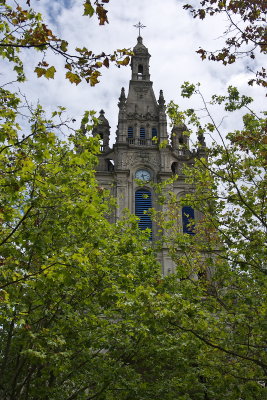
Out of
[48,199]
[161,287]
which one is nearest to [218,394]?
[161,287]

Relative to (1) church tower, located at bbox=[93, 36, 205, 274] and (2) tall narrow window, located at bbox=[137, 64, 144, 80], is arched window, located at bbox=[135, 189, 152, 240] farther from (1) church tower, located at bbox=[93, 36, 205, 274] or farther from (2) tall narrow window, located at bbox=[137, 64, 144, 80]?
(2) tall narrow window, located at bbox=[137, 64, 144, 80]

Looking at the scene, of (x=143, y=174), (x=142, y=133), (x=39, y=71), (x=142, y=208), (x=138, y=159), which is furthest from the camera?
(x=142, y=133)

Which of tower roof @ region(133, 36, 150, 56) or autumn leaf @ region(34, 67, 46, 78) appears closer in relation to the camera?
autumn leaf @ region(34, 67, 46, 78)

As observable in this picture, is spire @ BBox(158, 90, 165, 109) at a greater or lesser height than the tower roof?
lesser

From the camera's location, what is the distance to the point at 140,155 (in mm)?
33250

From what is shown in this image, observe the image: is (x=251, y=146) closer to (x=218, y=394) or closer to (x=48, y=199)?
(x=48, y=199)

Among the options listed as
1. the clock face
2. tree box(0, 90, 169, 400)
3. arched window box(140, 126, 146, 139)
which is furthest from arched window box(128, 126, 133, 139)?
tree box(0, 90, 169, 400)

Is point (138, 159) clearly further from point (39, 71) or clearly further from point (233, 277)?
point (39, 71)

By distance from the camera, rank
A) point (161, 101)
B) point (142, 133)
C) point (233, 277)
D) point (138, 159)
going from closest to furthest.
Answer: point (233, 277), point (138, 159), point (142, 133), point (161, 101)

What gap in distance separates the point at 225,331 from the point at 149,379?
532 cm

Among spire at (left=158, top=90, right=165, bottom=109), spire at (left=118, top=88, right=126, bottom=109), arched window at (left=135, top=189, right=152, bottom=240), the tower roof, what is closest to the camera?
arched window at (left=135, top=189, right=152, bottom=240)

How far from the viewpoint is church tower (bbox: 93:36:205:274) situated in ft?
101

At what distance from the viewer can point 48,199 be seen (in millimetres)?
9688

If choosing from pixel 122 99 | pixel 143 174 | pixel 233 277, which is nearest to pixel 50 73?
pixel 233 277
